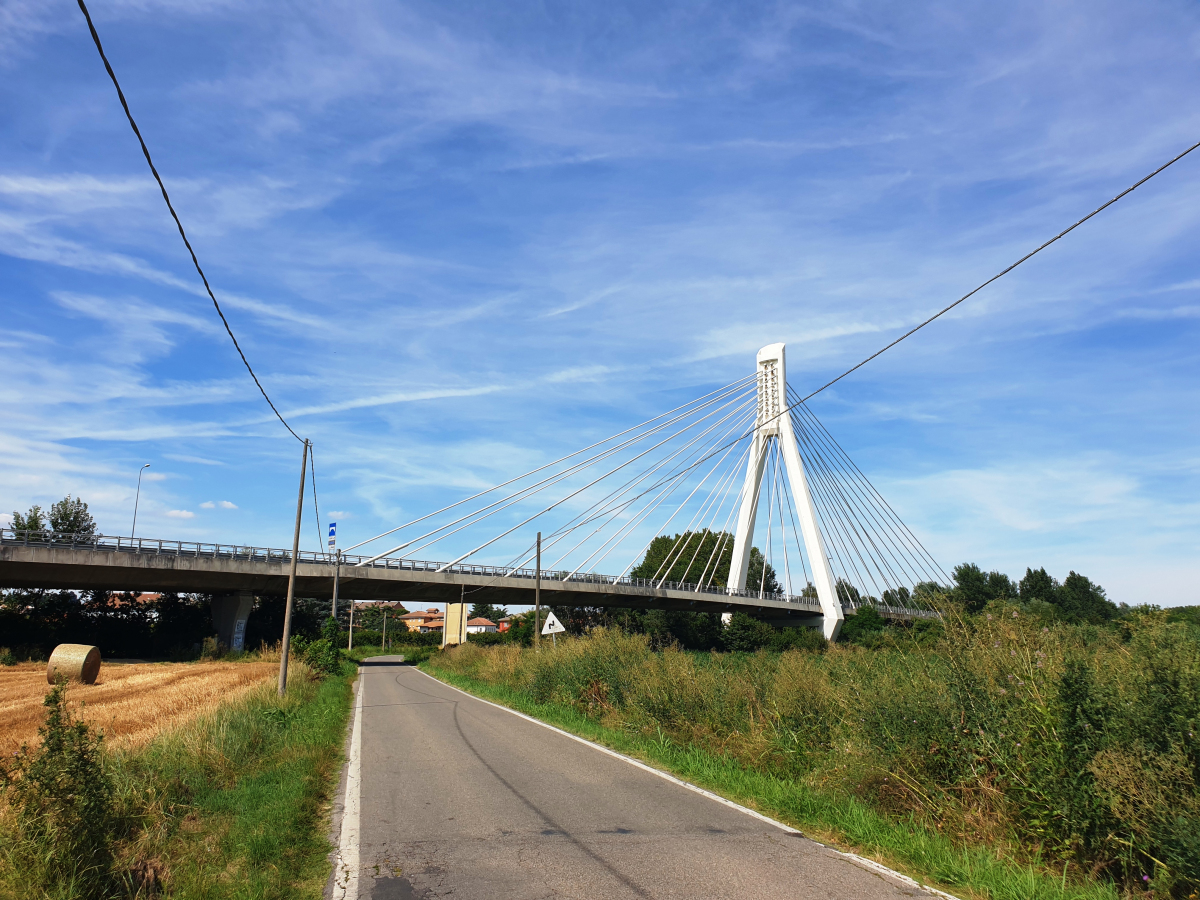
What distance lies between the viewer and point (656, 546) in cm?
9050

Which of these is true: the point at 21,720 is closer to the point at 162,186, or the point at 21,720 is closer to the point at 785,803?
the point at 162,186

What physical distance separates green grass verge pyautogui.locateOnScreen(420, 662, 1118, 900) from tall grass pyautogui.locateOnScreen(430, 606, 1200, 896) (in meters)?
0.18

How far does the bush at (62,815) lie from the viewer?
516cm

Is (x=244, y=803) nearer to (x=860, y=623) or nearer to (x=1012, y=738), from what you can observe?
(x=1012, y=738)

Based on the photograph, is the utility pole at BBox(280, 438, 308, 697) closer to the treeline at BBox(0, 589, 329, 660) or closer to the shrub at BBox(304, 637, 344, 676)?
the shrub at BBox(304, 637, 344, 676)

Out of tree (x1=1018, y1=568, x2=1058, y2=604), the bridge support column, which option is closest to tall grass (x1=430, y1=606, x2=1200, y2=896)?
the bridge support column

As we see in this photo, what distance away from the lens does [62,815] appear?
5527 mm

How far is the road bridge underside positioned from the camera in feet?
126

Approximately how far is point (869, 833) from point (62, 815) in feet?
21.5

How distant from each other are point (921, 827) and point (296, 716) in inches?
491

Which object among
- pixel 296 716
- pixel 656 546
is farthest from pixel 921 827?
pixel 656 546

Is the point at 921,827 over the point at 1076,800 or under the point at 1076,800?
under

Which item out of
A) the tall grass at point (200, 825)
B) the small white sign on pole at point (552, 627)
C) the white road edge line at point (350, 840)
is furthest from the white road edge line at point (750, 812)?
the small white sign on pole at point (552, 627)

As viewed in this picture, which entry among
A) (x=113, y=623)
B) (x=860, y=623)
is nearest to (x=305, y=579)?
(x=113, y=623)
